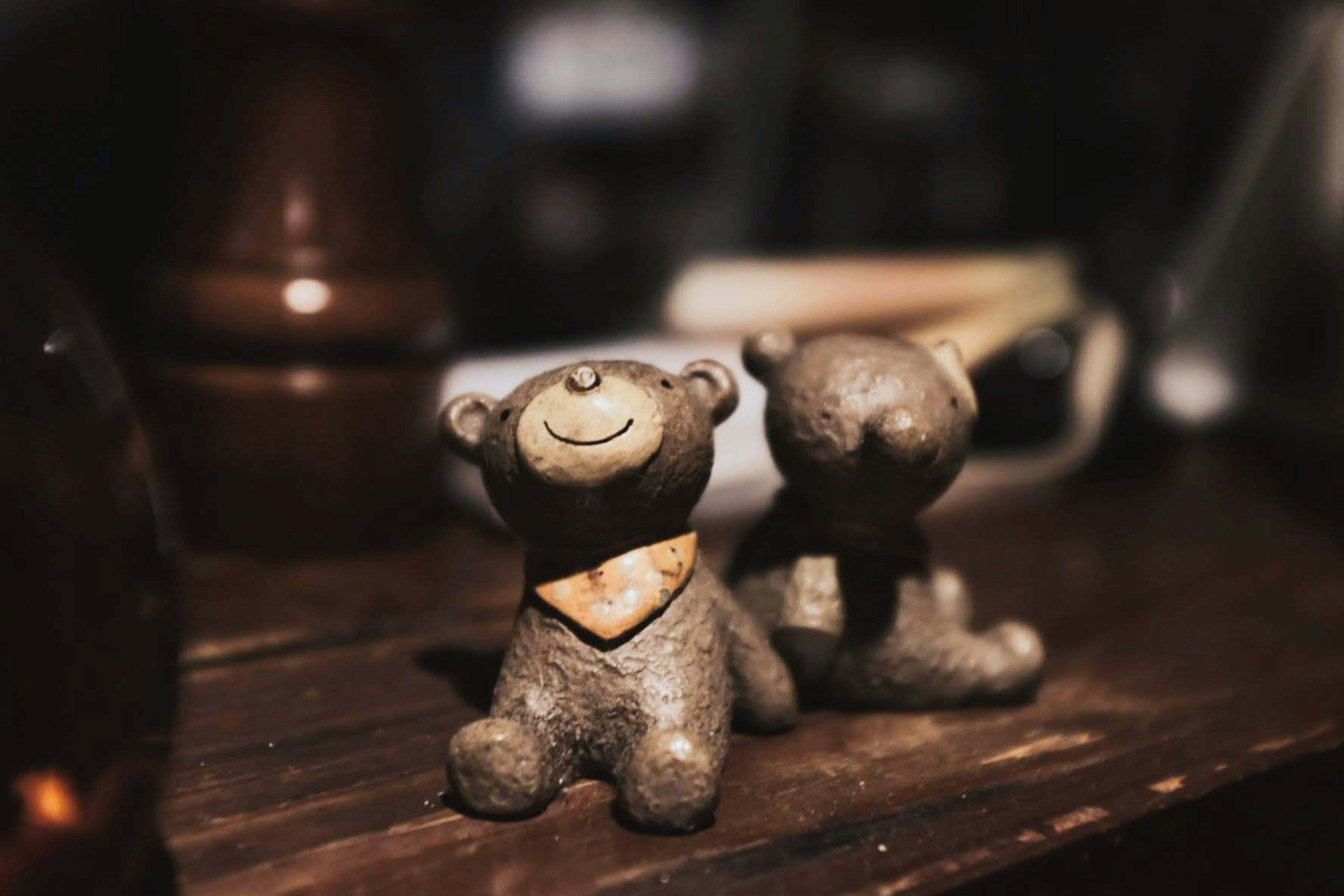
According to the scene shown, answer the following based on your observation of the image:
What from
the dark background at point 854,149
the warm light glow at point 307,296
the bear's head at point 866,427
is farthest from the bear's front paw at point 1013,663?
the dark background at point 854,149

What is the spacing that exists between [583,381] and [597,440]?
33 millimetres

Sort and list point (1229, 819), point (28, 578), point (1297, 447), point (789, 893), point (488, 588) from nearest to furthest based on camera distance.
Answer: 1. point (28, 578)
2. point (789, 893)
3. point (1229, 819)
4. point (488, 588)
5. point (1297, 447)

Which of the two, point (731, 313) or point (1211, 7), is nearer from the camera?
point (731, 313)

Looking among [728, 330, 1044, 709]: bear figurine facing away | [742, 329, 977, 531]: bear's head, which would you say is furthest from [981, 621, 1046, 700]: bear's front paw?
[742, 329, 977, 531]: bear's head

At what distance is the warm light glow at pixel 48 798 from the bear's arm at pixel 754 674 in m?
0.33

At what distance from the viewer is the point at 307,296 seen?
1.00 metres

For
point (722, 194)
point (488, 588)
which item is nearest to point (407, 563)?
point (488, 588)

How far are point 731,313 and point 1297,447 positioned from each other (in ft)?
2.40

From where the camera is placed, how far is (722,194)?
176 cm

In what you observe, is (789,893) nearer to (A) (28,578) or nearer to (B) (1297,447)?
(A) (28,578)

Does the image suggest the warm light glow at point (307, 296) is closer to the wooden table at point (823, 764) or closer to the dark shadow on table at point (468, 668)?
the wooden table at point (823, 764)

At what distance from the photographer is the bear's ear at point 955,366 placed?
0.70 m

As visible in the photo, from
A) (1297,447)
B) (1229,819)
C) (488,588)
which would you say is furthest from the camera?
(1297,447)

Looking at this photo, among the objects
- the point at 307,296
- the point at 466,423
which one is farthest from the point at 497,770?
the point at 307,296
